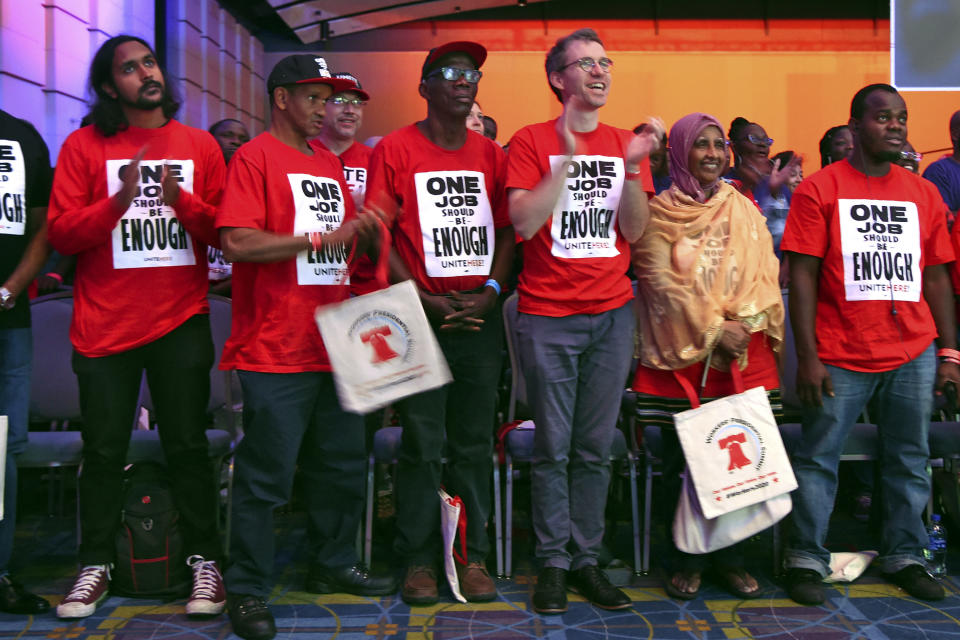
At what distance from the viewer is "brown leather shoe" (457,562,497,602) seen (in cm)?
318

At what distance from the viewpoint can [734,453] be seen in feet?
9.93

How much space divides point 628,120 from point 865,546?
7.67m

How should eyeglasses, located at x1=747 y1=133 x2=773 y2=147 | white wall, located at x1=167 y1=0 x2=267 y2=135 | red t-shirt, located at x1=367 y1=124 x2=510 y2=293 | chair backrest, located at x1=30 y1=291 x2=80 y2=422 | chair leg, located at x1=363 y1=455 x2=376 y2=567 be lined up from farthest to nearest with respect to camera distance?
white wall, located at x1=167 y1=0 x2=267 y2=135
eyeglasses, located at x1=747 y1=133 x2=773 y2=147
chair backrest, located at x1=30 y1=291 x2=80 y2=422
chair leg, located at x1=363 y1=455 x2=376 y2=567
red t-shirt, located at x1=367 y1=124 x2=510 y2=293

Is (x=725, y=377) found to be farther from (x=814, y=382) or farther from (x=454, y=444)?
(x=454, y=444)

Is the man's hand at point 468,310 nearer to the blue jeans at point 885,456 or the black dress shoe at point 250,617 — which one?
the black dress shoe at point 250,617

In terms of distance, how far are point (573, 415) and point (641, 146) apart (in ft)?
3.27

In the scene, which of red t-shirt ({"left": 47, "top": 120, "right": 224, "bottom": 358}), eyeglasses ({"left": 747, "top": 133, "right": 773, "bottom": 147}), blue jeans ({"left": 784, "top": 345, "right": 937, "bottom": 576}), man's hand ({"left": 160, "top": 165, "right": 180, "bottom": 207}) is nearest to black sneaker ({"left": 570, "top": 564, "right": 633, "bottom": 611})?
blue jeans ({"left": 784, "top": 345, "right": 937, "bottom": 576})

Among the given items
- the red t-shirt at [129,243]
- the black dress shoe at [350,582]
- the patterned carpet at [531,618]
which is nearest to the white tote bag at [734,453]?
the patterned carpet at [531,618]

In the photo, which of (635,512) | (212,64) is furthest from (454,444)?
(212,64)

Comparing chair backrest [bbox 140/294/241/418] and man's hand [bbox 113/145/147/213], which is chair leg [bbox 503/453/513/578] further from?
man's hand [bbox 113/145/147/213]

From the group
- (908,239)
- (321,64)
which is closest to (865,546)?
(908,239)

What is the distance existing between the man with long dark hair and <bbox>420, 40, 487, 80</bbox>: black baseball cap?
34.6 inches

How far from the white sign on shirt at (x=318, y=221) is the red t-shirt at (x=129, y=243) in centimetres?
34

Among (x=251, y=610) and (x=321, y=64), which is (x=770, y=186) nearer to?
(x=321, y=64)
